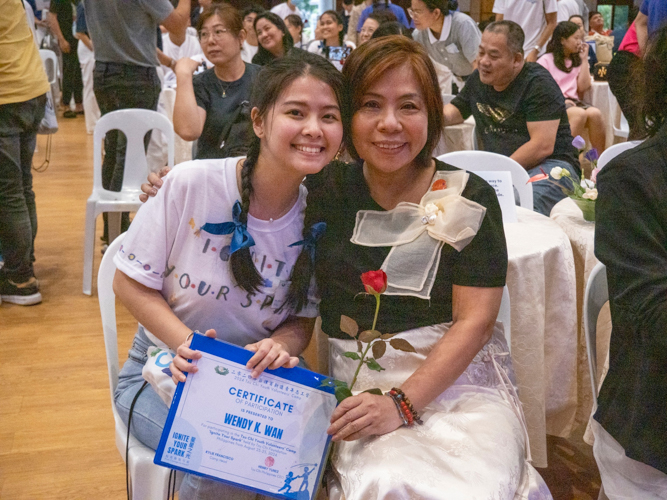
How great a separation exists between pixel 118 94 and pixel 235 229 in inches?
102

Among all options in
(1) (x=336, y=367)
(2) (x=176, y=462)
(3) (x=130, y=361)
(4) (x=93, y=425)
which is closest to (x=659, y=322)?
(1) (x=336, y=367)

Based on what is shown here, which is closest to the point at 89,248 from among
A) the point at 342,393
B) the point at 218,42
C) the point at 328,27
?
the point at 218,42

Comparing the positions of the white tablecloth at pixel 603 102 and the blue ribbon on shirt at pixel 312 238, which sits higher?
the blue ribbon on shirt at pixel 312 238

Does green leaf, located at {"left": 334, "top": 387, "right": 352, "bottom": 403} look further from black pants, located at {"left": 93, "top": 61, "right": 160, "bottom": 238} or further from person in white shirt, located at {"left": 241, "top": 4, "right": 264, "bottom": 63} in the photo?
person in white shirt, located at {"left": 241, "top": 4, "right": 264, "bottom": 63}

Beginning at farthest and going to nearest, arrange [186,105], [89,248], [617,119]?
[617,119]
[89,248]
[186,105]

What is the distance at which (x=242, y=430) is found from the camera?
3.95 ft

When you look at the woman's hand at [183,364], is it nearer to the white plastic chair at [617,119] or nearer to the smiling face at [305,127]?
the smiling face at [305,127]

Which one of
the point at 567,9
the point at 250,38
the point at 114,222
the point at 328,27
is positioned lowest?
A: the point at 114,222

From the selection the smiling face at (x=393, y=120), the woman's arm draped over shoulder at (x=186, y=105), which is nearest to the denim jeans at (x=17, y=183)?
the woman's arm draped over shoulder at (x=186, y=105)

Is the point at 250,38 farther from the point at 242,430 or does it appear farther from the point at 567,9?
the point at 242,430

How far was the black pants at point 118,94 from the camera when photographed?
11.9 feet

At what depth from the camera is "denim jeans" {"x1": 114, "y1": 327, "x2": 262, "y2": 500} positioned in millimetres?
1293

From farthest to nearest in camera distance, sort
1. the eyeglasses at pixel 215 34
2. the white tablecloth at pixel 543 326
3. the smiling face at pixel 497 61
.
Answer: the smiling face at pixel 497 61
the eyeglasses at pixel 215 34
the white tablecloth at pixel 543 326

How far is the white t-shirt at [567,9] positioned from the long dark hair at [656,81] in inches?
227
